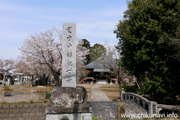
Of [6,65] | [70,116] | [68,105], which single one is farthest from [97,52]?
[70,116]

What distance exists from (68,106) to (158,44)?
859 cm

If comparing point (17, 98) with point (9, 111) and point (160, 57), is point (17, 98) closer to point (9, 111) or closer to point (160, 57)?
point (9, 111)

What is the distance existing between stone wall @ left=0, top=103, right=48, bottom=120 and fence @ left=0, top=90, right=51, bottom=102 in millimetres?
1156

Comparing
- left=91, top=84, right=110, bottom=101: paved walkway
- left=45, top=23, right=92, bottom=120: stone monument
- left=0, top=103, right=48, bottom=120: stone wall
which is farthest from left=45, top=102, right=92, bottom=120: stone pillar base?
left=91, top=84, right=110, bottom=101: paved walkway

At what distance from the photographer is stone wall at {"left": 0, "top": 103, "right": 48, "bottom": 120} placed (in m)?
10.6

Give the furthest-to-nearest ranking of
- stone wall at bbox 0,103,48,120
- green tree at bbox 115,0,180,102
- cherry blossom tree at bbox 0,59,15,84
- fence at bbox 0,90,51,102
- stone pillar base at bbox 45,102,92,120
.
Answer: cherry blossom tree at bbox 0,59,15,84, fence at bbox 0,90,51,102, stone wall at bbox 0,103,48,120, green tree at bbox 115,0,180,102, stone pillar base at bbox 45,102,92,120

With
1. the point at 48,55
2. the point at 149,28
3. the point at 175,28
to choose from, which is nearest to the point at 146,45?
the point at 149,28

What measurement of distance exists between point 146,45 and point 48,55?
10576 mm

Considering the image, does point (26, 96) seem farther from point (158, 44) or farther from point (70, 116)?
point (158, 44)

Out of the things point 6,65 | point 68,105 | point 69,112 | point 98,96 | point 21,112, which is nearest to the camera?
point 69,112

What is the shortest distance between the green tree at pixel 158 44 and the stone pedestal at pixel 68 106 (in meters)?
7.67

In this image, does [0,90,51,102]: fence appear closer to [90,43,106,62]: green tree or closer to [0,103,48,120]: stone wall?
[0,103,48,120]: stone wall

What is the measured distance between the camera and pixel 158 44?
10266 mm

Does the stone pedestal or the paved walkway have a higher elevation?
the stone pedestal
